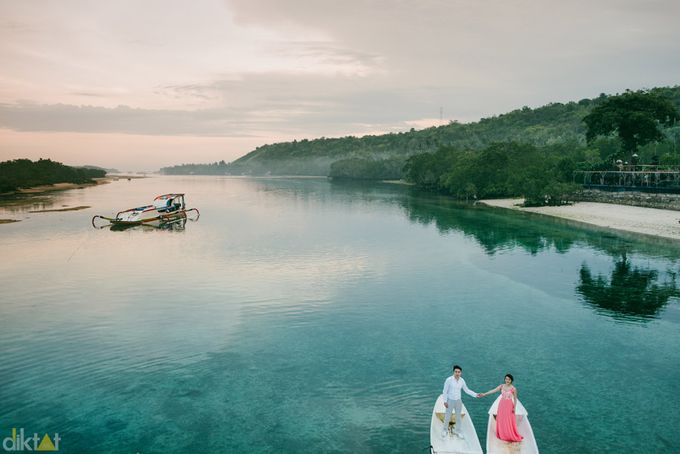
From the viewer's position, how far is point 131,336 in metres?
26.8

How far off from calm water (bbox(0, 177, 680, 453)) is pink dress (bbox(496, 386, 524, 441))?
2.51m

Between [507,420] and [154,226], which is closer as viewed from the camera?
[507,420]

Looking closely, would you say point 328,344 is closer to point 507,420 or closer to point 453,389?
point 453,389

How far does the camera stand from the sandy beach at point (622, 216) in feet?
197

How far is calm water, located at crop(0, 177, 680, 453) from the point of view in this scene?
1775cm

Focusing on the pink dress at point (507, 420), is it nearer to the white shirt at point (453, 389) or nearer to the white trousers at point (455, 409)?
the white shirt at point (453, 389)

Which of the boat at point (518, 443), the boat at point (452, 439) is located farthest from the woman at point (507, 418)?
the boat at point (452, 439)

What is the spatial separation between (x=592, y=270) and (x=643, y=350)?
18888mm

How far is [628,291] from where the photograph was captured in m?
35.1

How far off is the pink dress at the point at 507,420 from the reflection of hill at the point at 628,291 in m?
19.9

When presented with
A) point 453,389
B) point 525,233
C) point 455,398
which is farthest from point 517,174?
point 455,398

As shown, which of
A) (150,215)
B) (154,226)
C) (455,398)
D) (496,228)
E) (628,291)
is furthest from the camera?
(150,215)

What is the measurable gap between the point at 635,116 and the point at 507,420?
91646mm

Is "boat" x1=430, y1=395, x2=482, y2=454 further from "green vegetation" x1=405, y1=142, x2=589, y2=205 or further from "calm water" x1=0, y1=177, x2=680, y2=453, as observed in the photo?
"green vegetation" x1=405, y1=142, x2=589, y2=205
